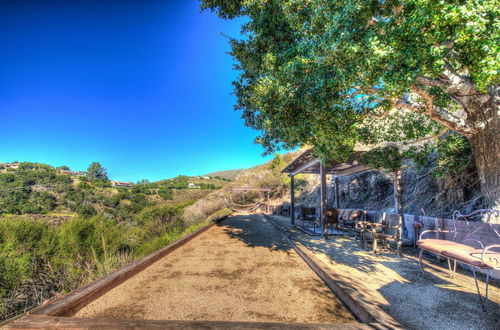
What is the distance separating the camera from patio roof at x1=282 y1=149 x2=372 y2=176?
6.90 m

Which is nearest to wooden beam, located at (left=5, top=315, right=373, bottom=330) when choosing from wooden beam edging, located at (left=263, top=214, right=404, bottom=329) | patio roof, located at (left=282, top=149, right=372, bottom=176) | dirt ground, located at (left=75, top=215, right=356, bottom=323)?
wooden beam edging, located at (left=263, top=214, right=404, bottom=329)

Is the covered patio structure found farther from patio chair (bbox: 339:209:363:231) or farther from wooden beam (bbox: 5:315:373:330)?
wooden beam (bbox: 5:315:373:330)

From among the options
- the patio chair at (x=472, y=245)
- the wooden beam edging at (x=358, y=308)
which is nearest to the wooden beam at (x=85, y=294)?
the wooden beam edging at (x=358, y=308)

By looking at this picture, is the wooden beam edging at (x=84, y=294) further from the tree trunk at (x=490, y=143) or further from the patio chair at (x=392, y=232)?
the tree trunk at (x=490, y=143)

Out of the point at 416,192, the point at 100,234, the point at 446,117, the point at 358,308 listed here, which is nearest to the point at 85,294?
the point at 358,308

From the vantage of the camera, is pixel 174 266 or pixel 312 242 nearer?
pixel 174 266

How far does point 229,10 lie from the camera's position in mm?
5668

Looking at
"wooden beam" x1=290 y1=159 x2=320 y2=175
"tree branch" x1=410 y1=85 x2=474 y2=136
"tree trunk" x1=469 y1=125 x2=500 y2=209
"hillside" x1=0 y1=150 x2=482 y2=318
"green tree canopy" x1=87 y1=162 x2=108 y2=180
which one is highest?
"green tree canopy" x1=87 y1=162 x2=108 y2=180

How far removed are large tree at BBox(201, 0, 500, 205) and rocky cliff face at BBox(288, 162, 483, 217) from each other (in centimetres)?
148

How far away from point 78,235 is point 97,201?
A: 31.8 metres

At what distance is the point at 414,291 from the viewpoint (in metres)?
2.57

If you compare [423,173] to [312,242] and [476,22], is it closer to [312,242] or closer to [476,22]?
[312,242]

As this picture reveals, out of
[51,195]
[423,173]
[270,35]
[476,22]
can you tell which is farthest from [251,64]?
[51,195]

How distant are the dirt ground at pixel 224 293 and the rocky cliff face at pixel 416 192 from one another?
2879mm
